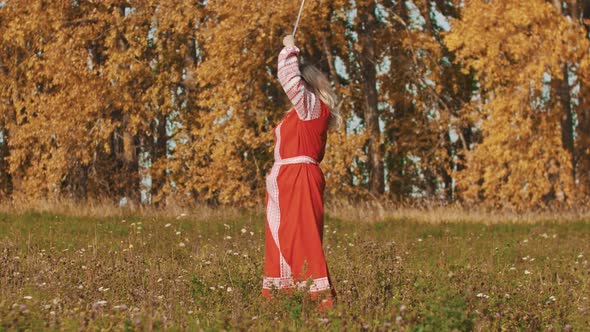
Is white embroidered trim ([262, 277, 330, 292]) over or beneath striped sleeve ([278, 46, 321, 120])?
beneath

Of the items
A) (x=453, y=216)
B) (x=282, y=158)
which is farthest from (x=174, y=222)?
(x=282, y=158)

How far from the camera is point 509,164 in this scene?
707 inches

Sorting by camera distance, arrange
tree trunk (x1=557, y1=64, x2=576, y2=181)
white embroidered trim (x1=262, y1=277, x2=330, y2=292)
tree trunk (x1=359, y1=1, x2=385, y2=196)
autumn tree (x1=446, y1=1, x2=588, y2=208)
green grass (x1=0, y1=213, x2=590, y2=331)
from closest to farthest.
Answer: green grass (x1=0, y1=213, x2=590, y2=331), white embroidered trim (x1=262, y1=277, x2=330, y2=292), autumn tree (x1=446, y1=1, x2=588, y2=208), tree trunk (x1=557, y1=64, x2=576, y2=181), tree trunk (x1=359, y1=1, x2=385, y2=196)

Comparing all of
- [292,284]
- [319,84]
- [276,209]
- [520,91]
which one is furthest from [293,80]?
[520,91]

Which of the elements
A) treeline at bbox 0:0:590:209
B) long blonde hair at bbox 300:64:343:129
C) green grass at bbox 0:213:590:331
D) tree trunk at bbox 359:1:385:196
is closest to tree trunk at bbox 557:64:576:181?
treeline at bbox 0:0:590:209

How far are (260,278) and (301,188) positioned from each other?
4.46 ft

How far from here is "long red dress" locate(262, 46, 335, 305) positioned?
6.89 metres

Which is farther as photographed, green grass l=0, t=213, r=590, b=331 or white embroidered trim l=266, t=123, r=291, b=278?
white embroidered trim l=266, t=123, r=291, b=278

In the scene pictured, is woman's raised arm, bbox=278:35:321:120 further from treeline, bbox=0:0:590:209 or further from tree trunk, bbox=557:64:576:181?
tree trunk, bbox=557:64:576:181

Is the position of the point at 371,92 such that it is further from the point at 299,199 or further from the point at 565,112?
the point at 299,199

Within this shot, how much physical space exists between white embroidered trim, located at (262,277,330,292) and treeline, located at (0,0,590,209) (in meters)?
10.4

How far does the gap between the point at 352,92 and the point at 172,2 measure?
13.5 feet

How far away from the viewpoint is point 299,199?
695 cm

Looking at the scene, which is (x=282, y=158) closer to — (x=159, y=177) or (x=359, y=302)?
(x=359, y=302)
